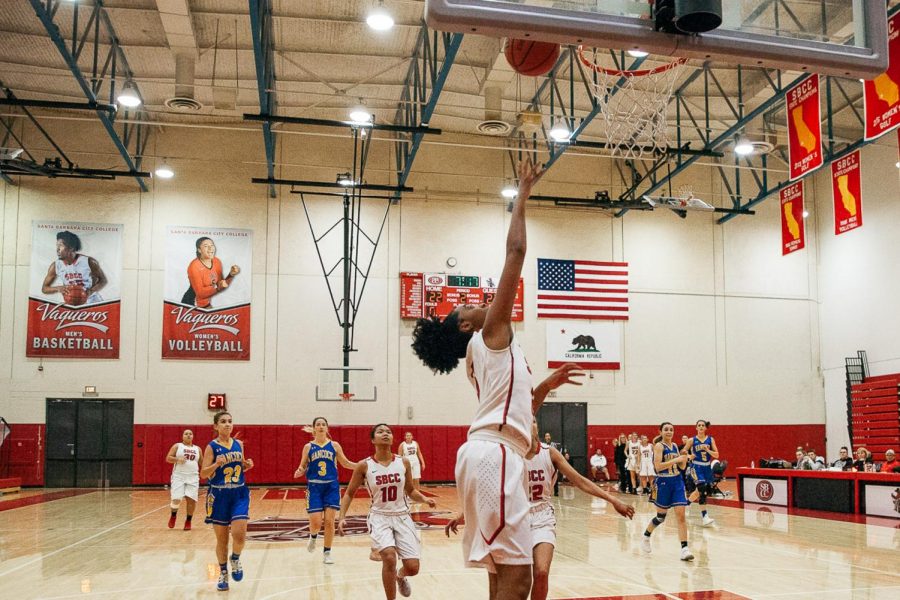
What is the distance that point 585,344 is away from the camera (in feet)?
85.0

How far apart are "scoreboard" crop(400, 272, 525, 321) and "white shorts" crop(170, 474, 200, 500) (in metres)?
11.4

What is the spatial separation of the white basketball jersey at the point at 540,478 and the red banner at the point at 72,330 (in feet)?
62.7

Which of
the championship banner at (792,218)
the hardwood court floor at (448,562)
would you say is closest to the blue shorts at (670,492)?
the hardwood court floor at (448,562)

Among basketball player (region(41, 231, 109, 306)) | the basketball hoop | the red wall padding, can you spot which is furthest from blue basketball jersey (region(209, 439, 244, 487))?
basketball player (region(41, 231, 109, 306))

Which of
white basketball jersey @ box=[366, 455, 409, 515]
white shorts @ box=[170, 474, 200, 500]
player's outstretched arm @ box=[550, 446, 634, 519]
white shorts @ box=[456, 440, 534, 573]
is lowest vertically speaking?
white shorts @ box=[170, 474, 200, 500]

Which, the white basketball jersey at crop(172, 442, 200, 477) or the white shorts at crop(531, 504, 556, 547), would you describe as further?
the white basketball jersey at crop(172, 442, 200, 477)

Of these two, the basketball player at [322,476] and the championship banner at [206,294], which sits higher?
the championship banner at [206,294]

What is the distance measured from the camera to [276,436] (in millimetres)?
23828

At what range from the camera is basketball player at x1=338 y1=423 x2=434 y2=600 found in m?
7.11

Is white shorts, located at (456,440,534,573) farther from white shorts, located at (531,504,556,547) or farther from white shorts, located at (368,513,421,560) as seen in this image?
white shorts, located at (368,513,421,560)

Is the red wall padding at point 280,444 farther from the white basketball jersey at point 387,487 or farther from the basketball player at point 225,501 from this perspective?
the white basketball jersey at point 387,487

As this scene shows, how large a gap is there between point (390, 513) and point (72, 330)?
61.7 ft

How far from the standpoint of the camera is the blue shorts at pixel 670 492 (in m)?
11.0

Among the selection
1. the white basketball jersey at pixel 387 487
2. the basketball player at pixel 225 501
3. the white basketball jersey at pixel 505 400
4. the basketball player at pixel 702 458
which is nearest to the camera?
the white basketball jersey at pixel 505 400
